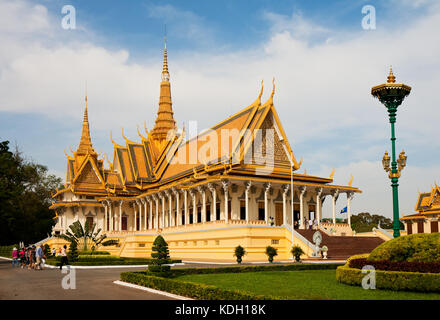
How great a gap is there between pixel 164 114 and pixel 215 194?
25299mm

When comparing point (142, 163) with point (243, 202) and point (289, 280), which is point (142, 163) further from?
point (289, 280)

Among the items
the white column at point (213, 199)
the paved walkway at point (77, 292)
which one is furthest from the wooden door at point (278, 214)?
the paved walkway at point (77, 292)

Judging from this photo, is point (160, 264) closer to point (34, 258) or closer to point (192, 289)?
point (192, 289)

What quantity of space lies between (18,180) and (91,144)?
1049 cm

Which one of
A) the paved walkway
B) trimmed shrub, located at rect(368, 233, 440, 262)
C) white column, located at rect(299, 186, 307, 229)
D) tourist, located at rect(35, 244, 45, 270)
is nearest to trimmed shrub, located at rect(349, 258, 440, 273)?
trimmed shrub, located at rect(368, 233, 440, 262)

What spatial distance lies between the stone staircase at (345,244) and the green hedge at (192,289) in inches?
687

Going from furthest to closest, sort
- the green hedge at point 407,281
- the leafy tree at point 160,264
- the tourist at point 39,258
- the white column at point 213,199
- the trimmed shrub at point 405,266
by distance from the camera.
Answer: the white column at point 213,199 < the tourist at point 39,258 < the leafy tree at point 160,264 < the trimmed shrub at point 405,266 < the green hedge at point 407,281

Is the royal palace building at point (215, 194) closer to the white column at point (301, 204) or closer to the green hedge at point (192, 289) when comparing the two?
the white column at point (301, 204)

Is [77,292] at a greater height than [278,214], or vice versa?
[278,214]

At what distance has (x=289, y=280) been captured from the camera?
1532 cm

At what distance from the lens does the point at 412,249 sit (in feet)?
43.9

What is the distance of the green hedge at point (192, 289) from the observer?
10.5 m


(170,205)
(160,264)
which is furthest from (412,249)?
(170,205)
